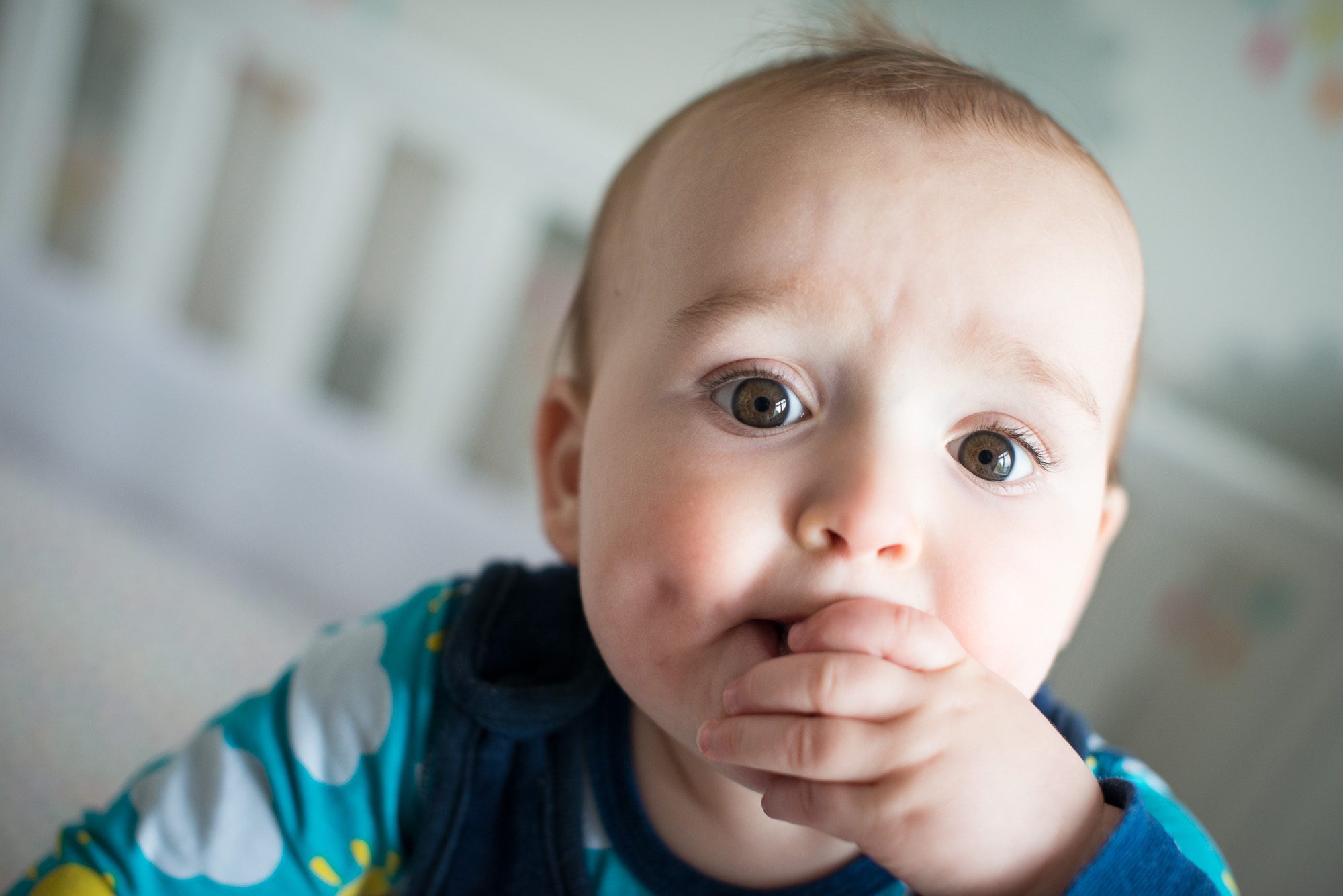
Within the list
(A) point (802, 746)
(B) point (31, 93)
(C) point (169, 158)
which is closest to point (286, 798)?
(A) point (802, 746)

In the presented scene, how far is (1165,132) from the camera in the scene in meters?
1.14

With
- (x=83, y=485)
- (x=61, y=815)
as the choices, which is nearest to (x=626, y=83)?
(x=83, y=485)

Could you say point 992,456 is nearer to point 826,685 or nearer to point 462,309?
point 826,685

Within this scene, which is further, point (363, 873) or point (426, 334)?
point (426, 334)

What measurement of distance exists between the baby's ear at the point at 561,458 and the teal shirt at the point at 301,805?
11cm

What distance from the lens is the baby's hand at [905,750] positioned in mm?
450

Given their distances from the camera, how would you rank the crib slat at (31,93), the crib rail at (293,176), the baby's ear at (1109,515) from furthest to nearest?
the crib slat at (31,93) → the crib rail at (293,176) → the baby's ear at (1109,515)

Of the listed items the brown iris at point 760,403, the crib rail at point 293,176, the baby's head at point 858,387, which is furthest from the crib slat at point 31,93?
the brown iris at point 760,403

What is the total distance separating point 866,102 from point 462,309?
77 centimetres

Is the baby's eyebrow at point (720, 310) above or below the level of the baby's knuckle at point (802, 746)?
above

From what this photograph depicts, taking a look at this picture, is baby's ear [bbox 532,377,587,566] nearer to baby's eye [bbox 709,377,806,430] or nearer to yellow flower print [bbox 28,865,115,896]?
baby's eye [bbox 709,377,806,430]

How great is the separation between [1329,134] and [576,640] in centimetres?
93

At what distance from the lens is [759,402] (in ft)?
1.76

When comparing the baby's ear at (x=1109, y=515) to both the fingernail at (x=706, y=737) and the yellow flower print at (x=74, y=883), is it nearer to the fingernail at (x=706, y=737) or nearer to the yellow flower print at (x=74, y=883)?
the fingernail at (x=706, y=737)
